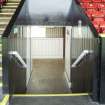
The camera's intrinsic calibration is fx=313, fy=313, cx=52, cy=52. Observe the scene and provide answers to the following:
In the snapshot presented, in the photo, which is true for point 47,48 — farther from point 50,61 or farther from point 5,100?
point 5,100

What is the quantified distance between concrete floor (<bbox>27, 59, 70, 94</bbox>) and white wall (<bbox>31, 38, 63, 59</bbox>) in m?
0.34

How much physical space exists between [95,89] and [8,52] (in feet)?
4.70

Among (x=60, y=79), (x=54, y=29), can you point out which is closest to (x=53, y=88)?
(x=60, y=79)

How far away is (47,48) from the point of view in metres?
15.4

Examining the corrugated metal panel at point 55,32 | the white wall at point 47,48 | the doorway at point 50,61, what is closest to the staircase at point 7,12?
the doorway at point 50,61

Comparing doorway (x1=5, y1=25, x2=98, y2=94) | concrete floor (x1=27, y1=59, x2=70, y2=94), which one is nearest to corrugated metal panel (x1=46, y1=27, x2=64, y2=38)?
doorway (x1=5, y1=25, x2=98, y2=94)

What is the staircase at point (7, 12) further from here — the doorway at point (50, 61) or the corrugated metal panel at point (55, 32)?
the corrugated metal panel at point (55, 32)

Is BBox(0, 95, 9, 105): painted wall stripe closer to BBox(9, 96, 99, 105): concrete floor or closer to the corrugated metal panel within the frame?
BBox(9, 96, 99, 105): concrete floor

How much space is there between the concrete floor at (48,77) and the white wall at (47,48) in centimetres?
34

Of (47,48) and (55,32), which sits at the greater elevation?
(55,32)

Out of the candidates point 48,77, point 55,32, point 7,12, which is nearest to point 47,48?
point 55,32

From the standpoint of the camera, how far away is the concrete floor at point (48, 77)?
32.0 feet

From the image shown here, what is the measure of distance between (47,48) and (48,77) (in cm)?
368

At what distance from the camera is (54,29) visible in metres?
15.9
